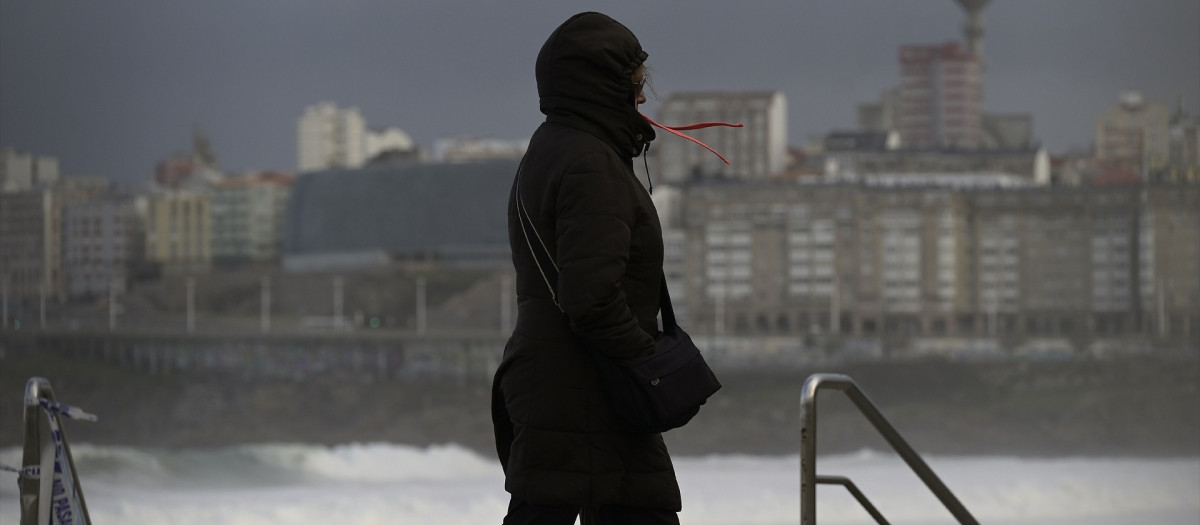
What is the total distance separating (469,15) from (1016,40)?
1590 cm

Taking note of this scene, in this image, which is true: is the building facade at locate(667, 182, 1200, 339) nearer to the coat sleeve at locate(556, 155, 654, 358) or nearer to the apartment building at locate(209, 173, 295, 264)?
the apartment building at locate(209, 173, 295, 264)

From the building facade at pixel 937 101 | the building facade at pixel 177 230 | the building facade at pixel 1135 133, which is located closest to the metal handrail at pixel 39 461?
the building facade at pixel 1135 133

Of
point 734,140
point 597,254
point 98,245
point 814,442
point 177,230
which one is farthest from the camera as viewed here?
point 177,230

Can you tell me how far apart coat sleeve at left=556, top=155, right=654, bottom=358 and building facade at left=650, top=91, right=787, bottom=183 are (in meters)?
31.3

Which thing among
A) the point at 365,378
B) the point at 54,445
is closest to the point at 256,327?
the point at 365,378

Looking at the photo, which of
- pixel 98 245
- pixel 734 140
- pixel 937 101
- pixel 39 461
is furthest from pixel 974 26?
pixel 39 461

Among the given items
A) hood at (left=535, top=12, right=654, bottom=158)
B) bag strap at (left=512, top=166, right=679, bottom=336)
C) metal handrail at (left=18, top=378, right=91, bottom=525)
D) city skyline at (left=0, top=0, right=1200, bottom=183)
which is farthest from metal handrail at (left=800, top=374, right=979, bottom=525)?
city skyline at (left=0, top=0, right=1200, bottom=183)

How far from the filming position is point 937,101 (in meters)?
36.9

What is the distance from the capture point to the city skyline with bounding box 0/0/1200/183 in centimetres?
3089

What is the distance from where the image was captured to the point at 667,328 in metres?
1.26

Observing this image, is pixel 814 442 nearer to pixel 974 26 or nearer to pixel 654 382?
pixel 654 382

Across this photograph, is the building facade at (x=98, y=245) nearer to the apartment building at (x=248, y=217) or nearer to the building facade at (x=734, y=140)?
the apartment building at (x=248, y=217)

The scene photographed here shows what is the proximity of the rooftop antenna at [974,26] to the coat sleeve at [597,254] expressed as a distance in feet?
134

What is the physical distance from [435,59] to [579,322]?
111 ft
